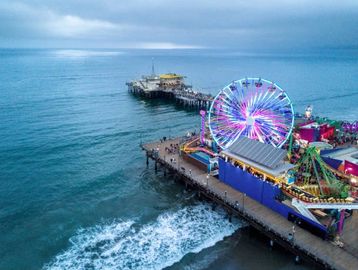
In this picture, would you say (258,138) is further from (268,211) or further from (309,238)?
(309,238)

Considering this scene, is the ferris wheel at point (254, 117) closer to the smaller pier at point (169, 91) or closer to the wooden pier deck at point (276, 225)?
Result: the wooden pier deck at point (276, 225)

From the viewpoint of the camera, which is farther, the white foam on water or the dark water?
the dark water

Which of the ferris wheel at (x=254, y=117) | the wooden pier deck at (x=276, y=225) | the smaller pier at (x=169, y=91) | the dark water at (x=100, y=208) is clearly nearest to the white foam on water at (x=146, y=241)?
the dark water at (x=100, y=208)

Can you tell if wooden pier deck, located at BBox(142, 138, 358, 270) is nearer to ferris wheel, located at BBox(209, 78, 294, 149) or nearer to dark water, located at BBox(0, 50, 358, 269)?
dark water, located at BBox(0, 50, 358, 269)

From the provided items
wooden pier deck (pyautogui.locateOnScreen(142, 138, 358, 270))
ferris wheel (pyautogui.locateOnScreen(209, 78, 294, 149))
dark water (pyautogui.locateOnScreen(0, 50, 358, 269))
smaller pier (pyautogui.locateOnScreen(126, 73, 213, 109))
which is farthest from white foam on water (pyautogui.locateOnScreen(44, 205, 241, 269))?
smaller pier (pyautogui.locateOnScreen(126, 73, 213, 109))

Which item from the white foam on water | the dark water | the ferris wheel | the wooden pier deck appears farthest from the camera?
the ferris wheel

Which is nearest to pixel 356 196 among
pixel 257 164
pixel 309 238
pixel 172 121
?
pixel 309 238
